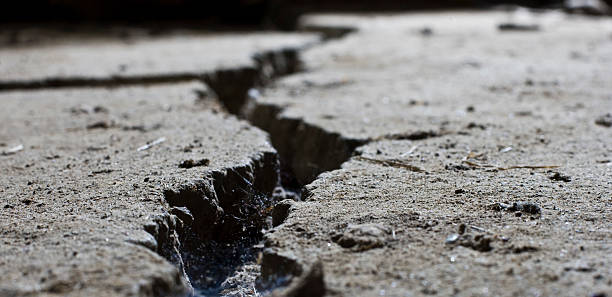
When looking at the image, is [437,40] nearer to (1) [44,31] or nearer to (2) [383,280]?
(1) [44,31]

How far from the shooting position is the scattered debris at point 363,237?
1.20 metres

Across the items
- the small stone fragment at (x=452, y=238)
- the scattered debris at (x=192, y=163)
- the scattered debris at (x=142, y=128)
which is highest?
the small stone fragment at (x=452, y=238)

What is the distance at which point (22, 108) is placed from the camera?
2508 millimetres

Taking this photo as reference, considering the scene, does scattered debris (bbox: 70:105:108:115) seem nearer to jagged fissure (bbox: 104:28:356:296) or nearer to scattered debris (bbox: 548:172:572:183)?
jagged fissure (bbox: 104:28:356:296)

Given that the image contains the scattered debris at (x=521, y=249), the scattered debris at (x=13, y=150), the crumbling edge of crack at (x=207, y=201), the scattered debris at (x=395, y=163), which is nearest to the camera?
the scattered debris at (x=521, y=249)

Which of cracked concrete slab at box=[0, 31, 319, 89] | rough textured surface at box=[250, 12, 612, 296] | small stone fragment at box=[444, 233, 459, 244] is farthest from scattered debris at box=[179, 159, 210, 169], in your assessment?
cracked concrete slab at box=[0, 31, 319, 89]

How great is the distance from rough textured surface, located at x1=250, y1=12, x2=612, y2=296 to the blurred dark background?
314 centimetres

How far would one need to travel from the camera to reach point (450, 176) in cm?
158

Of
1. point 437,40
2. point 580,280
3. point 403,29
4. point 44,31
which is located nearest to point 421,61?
point 437,40

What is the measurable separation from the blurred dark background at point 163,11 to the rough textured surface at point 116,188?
13.0 feet

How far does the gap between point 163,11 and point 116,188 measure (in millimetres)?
5465

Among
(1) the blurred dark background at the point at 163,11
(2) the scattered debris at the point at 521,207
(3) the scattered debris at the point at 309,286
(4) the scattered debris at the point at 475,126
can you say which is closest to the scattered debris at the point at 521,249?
(2) the scattered debris at the point at 521,207

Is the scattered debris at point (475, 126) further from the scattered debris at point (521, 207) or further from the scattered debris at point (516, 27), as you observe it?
the scattered debris at point (516, 27)

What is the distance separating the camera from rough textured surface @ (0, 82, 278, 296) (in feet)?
3.57
